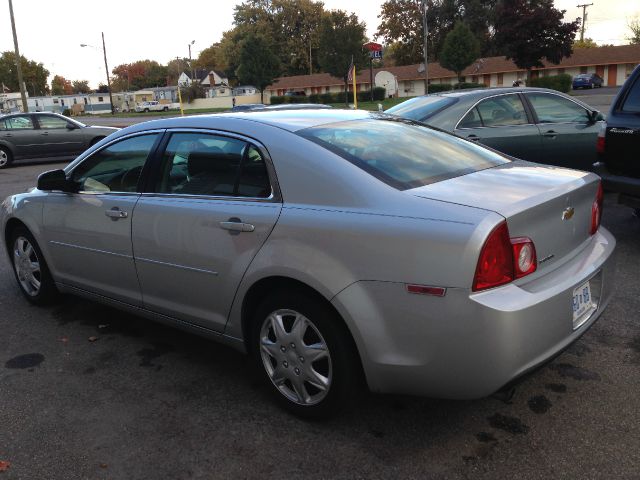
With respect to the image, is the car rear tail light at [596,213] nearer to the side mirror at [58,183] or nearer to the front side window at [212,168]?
the front side window at [212,168]

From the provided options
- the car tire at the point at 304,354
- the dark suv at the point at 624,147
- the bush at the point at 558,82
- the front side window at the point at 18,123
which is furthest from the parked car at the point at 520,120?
the bush at the point at 558,82

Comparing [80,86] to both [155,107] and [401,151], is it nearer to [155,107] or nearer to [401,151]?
[155,107]

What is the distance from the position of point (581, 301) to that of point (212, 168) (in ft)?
6.86

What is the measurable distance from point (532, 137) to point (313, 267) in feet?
17.8

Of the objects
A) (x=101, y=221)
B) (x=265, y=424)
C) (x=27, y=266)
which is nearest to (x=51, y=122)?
(x=27, y=266)

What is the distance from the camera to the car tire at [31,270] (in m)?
4.64

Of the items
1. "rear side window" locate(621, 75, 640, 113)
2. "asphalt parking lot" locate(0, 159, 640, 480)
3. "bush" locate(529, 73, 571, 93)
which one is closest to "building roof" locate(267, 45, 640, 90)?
"bush" locate(529, 73, 571, 93)

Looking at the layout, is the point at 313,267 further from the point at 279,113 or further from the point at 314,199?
the point at 279,113

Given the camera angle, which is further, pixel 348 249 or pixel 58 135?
pixel 58 135

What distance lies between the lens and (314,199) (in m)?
2.80

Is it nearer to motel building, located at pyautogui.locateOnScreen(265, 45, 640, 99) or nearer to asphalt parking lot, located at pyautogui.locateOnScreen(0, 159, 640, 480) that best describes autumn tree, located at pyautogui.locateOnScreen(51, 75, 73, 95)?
motel building, located at pyautogui.locateOnScreen(265, 45, 640, 99)

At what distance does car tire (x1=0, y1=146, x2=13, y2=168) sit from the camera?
51.6 ft

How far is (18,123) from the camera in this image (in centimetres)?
1582

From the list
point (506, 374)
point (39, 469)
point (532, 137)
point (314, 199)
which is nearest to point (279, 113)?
point (314, 199)
